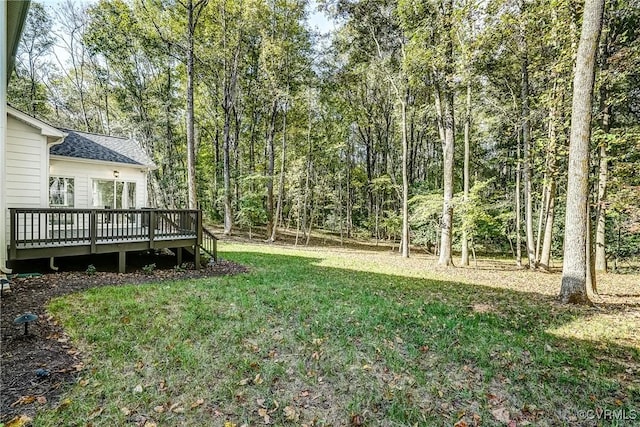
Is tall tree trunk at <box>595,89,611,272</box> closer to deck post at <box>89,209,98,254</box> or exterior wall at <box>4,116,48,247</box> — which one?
deck post at <box>89,209,98,254</box>

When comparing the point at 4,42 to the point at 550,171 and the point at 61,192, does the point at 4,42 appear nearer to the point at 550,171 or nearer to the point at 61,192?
the point at 61,192

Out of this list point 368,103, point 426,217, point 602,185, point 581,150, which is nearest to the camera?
point 581,150

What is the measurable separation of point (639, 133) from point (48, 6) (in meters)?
31.7

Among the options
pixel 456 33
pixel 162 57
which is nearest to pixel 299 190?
pixel 456 33

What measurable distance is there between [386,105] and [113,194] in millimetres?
18818

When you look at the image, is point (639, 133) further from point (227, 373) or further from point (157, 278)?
point (157, 278)

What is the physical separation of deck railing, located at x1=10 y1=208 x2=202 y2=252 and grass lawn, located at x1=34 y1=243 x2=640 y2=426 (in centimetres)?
220

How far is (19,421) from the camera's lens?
272 cm

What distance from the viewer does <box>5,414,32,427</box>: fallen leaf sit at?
105 inches

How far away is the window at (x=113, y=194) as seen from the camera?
1191 centimetres

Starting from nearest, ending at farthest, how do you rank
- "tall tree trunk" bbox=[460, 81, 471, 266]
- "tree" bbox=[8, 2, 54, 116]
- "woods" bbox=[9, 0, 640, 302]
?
"woods" bbox=[9, 0, 640, 302], "tall tree trunk" bbox=[460, 81, 471, 266], "tree" bbox=[8, 2, 54, 116]

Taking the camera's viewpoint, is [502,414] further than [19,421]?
Yes

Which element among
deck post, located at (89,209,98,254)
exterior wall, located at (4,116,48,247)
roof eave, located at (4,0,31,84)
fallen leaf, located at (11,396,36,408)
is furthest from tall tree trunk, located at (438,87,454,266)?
exterior wall, located at (4,116,48,247)

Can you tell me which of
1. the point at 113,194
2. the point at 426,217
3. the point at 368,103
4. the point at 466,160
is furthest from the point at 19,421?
the point at 368,103
